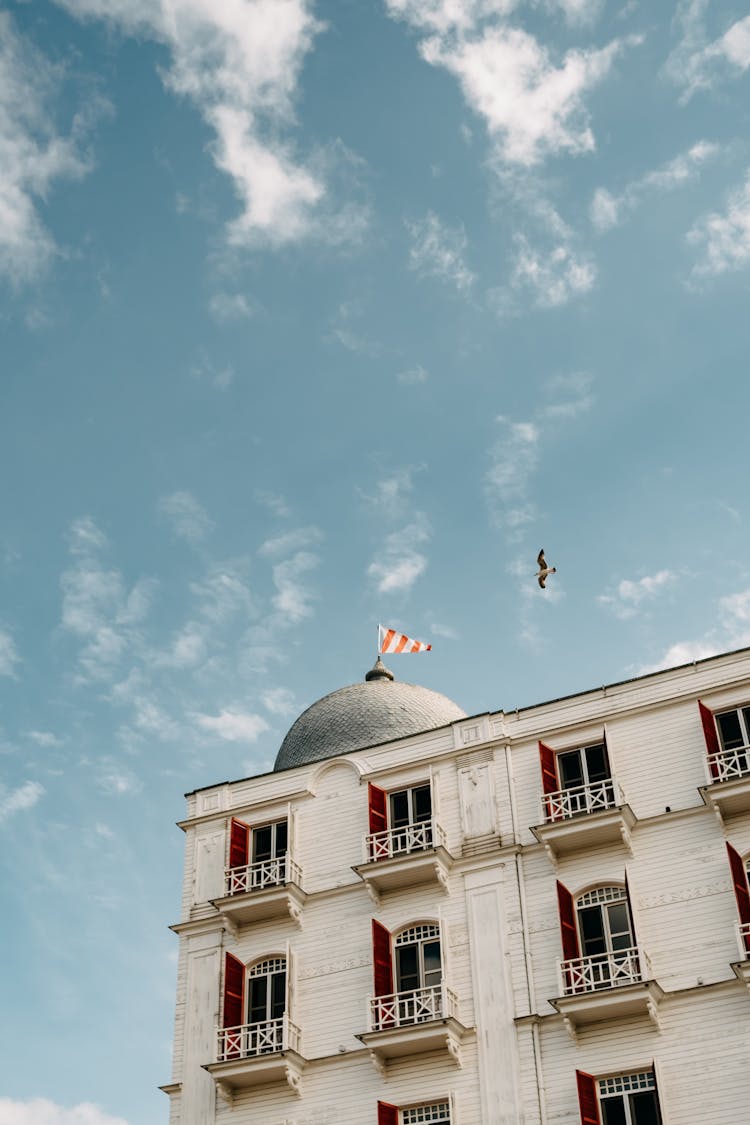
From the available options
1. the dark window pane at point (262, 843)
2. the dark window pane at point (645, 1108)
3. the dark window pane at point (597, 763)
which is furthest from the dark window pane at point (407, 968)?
the dark window pane at point (597, 763)

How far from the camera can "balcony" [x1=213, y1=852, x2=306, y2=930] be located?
4019cm

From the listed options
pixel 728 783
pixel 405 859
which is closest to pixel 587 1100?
pixel 405 859

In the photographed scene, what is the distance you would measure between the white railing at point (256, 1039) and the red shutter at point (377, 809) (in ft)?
20.6

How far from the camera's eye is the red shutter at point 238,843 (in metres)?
42.3

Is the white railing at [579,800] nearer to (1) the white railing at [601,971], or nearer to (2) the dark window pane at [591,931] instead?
(2) the dark window pane at [591,931]

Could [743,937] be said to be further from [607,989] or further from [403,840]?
[403,840]

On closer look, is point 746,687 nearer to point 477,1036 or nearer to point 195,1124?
point 477,1036

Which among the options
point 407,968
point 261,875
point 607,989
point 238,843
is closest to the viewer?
point 607,989

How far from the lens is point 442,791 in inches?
1617

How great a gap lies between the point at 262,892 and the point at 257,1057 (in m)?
4.89

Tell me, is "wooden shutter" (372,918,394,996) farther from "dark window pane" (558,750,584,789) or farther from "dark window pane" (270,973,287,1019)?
"dark window pane" (558,750,584,789)

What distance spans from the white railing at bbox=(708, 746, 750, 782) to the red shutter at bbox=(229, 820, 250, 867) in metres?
14.9

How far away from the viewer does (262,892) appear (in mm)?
40219

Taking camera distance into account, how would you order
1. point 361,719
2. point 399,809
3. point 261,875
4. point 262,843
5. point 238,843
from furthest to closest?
point 361,719, point 262,843, point 238,843, point 261,875, point 399,809
